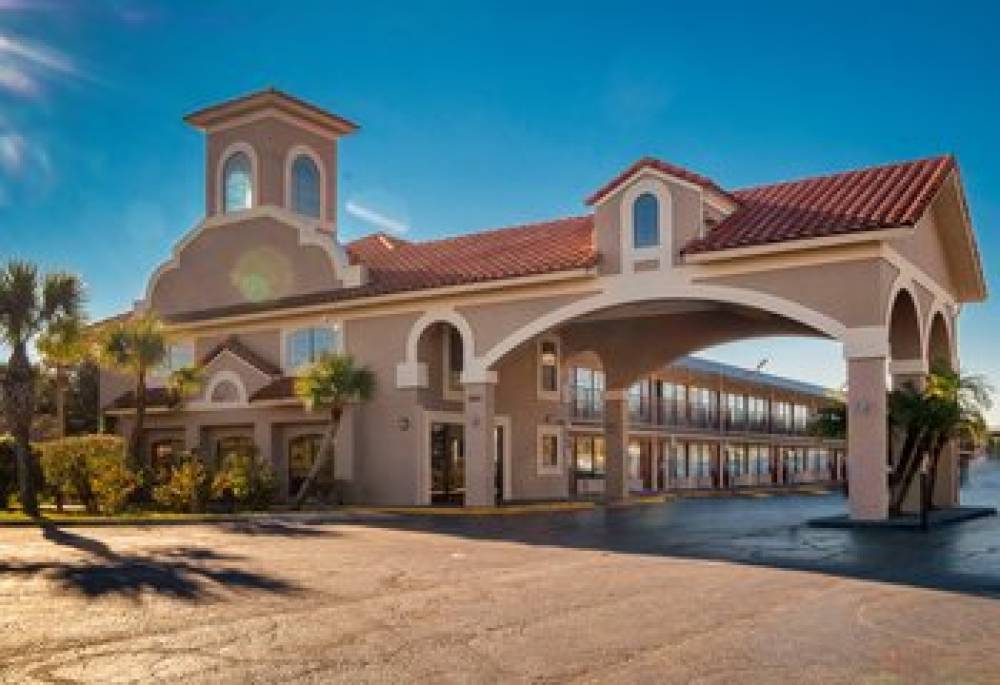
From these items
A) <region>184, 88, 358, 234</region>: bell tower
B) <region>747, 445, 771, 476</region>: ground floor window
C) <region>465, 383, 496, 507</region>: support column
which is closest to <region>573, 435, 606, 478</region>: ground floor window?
<region>184, 88, 358, 234</region>: bell tower

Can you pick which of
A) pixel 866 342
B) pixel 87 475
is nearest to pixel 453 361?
pixel 87 475

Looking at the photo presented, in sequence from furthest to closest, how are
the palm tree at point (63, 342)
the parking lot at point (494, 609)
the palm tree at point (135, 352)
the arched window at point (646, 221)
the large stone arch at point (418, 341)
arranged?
the palm tree at point (135, 352) → the large stone arch at point (418, 341) → the arched window at point (646, 221) → the palm tree at point (63, 342) → the parking lot at point (494, 609)

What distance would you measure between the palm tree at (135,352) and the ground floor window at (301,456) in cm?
462

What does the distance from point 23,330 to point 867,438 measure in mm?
18873

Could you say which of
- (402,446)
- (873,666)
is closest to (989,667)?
(873,666)

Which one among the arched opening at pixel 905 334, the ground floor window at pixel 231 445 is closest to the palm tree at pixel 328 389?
the ground floor window at pixel 231 445

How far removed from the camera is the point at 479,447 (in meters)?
29.2

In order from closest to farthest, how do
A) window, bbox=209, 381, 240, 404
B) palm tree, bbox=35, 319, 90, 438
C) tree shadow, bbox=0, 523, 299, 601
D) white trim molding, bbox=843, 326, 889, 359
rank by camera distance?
→ tree shadow, bbox=0, 523, 299, 601 < white trim molding, bbox=843, 326, 889, 359 < palm tree, bbox=35, 319, 90, 438 < window, bbox=209, 381, 240, 404

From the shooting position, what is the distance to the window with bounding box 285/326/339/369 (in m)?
32.5

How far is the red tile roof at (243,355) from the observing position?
110ft

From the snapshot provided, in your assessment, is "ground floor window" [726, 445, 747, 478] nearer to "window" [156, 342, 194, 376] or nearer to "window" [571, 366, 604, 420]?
"window" [571, 366, 604, 420]

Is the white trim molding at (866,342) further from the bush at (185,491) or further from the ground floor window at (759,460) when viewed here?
the ground floor window at (759,460)

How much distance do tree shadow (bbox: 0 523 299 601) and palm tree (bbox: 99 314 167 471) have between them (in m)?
13.5

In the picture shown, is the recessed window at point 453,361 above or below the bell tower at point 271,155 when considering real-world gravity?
below
